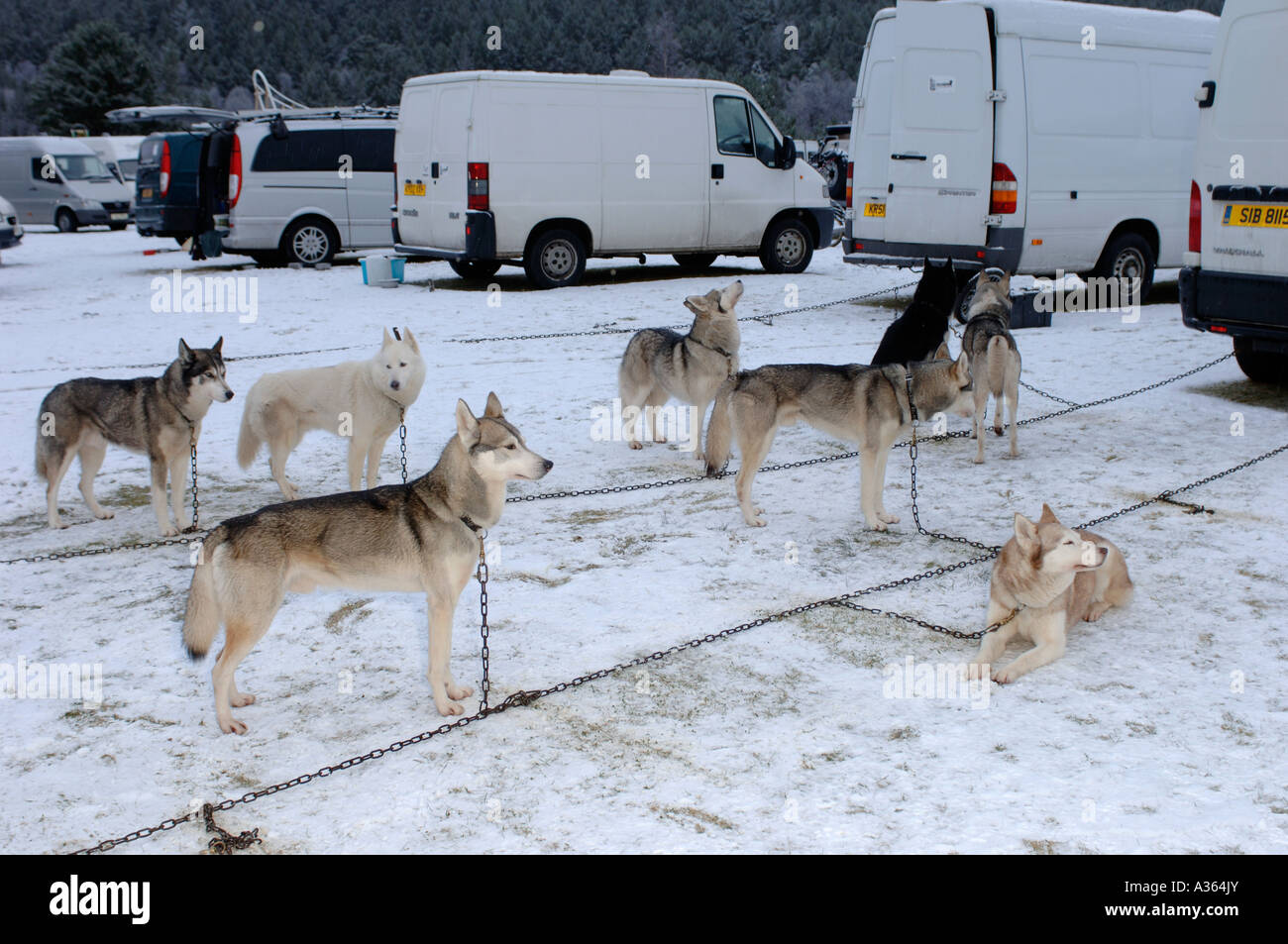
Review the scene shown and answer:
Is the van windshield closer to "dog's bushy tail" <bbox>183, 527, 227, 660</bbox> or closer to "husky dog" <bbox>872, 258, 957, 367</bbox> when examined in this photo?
"husky dog" <bbox>872, 258, 957, 367</bbox>

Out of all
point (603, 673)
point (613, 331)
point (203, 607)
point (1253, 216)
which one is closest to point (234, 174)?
point (613, 331)

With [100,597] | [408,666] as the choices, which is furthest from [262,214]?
[408,666]

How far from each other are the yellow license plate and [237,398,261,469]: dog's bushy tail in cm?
692

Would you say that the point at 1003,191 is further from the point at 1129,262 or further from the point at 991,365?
the point at 991,365

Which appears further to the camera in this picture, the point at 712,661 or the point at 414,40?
the point at 414,40

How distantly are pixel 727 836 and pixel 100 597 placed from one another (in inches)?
130

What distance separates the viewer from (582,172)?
45.8ft

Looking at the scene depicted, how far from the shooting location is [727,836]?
9.75 feet

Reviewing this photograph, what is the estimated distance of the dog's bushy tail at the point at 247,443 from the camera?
19.7 ft

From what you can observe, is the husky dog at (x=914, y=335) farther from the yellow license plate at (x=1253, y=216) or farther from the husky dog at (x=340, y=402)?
the husky dog at (x=340, y=402)

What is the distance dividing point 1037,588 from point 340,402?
3.90 m

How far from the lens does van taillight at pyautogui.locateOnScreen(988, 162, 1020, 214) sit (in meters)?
11.0

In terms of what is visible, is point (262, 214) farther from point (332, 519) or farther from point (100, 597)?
point (332, 519)

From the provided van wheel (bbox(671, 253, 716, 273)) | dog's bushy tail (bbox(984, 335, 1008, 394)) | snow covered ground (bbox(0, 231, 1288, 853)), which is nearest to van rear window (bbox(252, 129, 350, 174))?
van wheel (bbox(671, 253, 716, 273))
